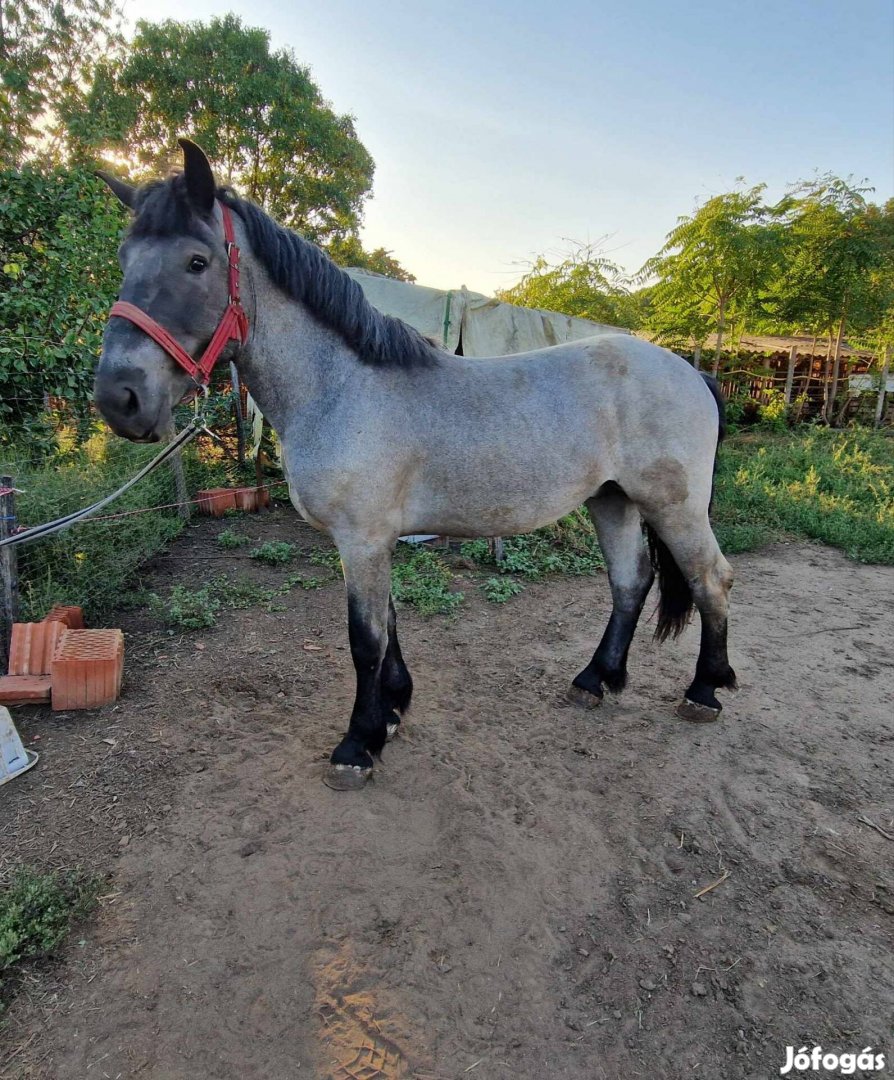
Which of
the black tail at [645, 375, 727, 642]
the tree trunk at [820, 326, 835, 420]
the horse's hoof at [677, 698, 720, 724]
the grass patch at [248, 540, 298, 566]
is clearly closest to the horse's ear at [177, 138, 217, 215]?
the black tail at [645, 375, 727, 642]

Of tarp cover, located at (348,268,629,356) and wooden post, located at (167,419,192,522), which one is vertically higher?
tarp cover, located at (348,268,629,356)

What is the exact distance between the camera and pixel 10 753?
7.80ft

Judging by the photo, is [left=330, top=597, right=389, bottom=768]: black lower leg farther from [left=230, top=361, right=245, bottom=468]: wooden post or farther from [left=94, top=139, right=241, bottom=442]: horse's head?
[left=230, top=361, right=245, bottom=468]: wooden post

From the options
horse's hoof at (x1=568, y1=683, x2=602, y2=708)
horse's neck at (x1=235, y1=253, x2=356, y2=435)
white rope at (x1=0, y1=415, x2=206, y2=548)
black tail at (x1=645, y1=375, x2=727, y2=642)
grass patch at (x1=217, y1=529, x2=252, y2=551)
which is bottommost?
horse's hoof at (x1=568, y1=683, x2=602, y2=708)

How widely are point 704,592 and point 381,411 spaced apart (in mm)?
1887

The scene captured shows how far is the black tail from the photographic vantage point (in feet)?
9.84

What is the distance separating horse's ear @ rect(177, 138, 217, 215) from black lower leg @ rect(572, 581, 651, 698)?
8.73 feet

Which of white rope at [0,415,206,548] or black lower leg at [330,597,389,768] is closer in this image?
white rope at [0,415,206,548]

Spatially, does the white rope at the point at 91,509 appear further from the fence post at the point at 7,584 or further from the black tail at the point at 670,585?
the black tail at the point at 670,585

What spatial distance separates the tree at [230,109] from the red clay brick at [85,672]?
45.5 feet

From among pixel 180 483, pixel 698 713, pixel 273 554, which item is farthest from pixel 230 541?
pixel 698 713

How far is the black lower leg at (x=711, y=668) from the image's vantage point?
295cm

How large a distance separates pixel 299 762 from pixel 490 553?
3.20 metres

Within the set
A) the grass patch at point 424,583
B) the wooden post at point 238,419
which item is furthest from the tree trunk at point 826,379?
the wooden post at point 238,419
